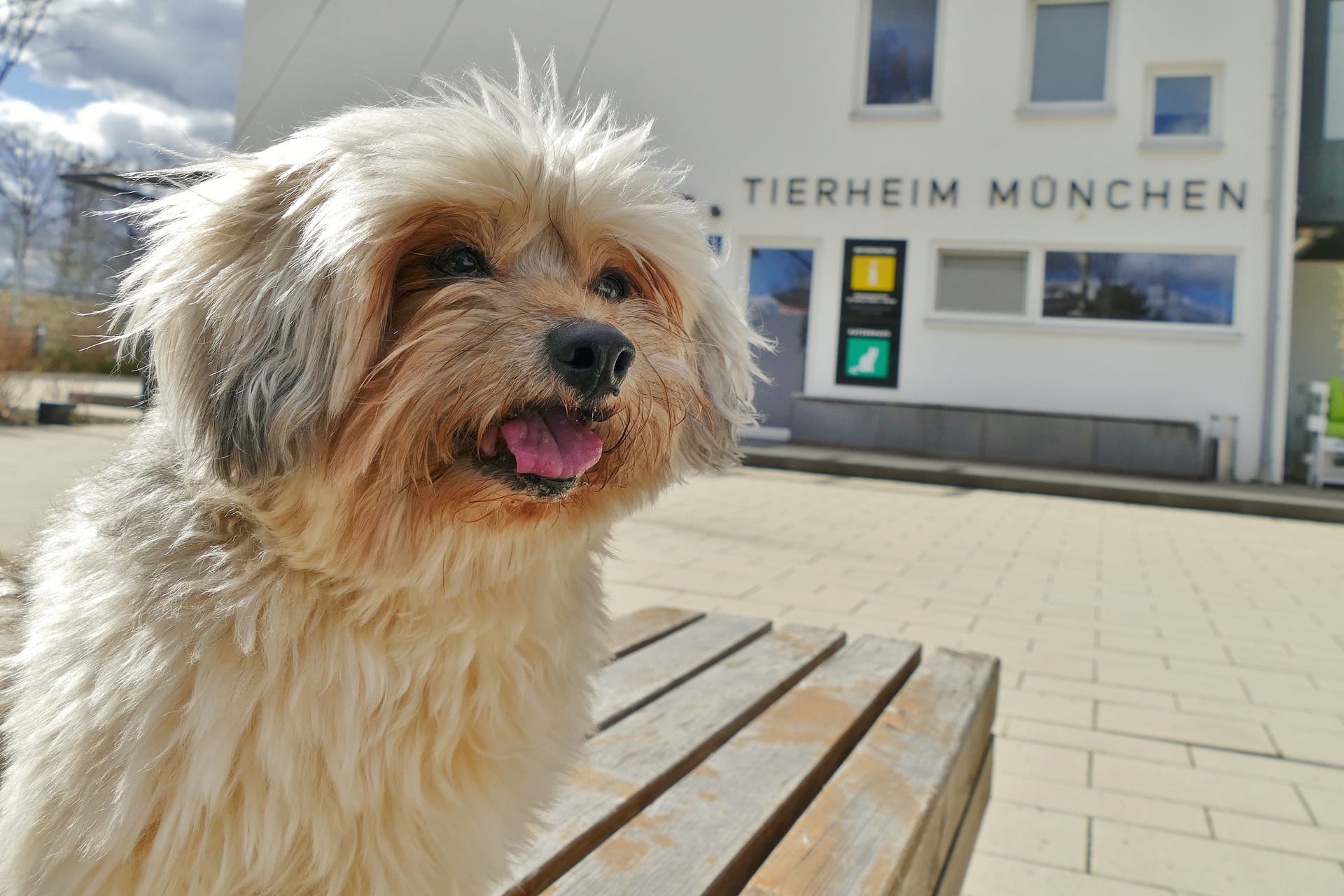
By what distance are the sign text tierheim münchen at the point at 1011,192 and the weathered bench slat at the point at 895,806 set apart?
12.7 meters

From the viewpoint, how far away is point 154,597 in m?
1.37

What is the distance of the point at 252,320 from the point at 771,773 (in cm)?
136

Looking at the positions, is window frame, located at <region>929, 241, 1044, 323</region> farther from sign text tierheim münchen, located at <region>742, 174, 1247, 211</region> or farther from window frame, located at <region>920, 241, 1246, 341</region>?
sign text tierheim münchen, located at <region>742, 174, 1247, 211</region>

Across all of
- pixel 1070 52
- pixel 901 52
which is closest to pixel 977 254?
pixel 1070 52

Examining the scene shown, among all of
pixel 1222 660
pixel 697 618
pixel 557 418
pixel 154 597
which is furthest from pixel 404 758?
pixel 1222 660

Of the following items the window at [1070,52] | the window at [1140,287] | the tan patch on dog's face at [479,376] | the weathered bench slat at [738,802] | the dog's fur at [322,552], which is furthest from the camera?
the window at [1070,52]

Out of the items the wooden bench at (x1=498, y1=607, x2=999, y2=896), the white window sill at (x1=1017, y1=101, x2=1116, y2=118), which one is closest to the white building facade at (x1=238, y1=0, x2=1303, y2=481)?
the white window sill at (x1=1017, y1=101, x2=1116, y2=118)

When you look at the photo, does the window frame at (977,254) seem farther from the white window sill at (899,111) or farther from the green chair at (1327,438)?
the green chair at (1327,438)

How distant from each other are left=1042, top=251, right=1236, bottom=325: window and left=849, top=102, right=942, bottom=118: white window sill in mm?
2611

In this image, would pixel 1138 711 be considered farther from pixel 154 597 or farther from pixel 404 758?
pixel 154 597

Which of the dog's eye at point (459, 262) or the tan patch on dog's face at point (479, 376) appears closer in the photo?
the tan patch on dog's face at point (479, 376)

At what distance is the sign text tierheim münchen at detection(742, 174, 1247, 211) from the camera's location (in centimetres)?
1371

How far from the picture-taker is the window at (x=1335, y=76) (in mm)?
13789

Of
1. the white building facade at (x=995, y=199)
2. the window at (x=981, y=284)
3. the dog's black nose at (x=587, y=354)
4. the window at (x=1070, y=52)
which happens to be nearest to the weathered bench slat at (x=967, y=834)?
the dog's black nose at (x=587, y=354)
